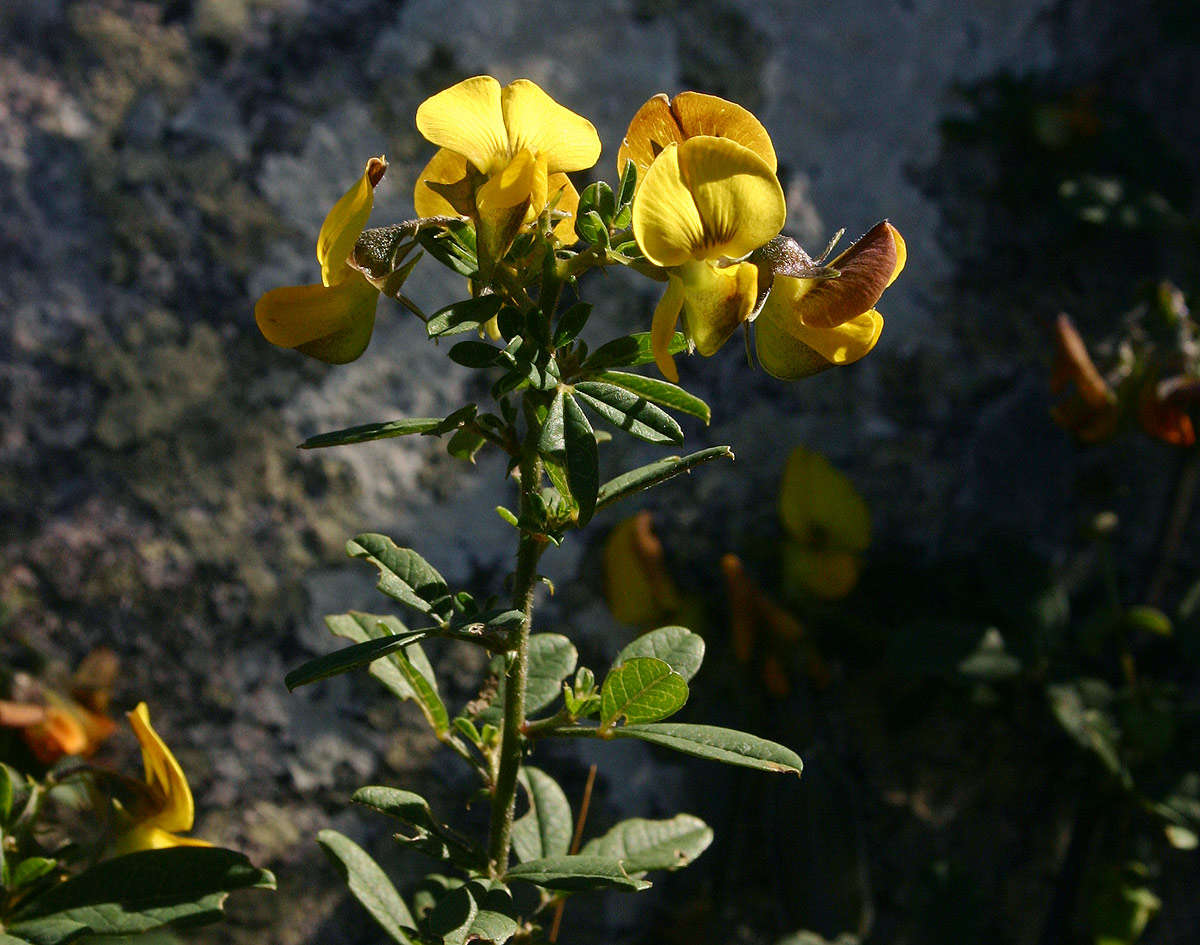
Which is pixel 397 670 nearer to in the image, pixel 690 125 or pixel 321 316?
pixel 321 316

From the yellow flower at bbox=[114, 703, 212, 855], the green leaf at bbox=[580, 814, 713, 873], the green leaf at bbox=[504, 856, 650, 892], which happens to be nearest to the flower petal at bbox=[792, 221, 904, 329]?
the green leaf at bbox=[504, 856, 650, 892]

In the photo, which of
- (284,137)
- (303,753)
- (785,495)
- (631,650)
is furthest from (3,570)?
(785,495)

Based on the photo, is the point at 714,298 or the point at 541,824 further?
the point at 541,824

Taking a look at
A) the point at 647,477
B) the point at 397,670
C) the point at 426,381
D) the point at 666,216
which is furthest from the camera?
the point at 426,381

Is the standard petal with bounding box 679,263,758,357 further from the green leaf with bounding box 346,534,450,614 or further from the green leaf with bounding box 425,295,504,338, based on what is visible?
the green leaf with bounding box 346,534,450,614

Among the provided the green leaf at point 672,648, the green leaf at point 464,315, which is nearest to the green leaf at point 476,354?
the green leaf at point 464,315

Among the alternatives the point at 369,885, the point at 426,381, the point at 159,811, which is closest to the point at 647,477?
the point at 369,885
